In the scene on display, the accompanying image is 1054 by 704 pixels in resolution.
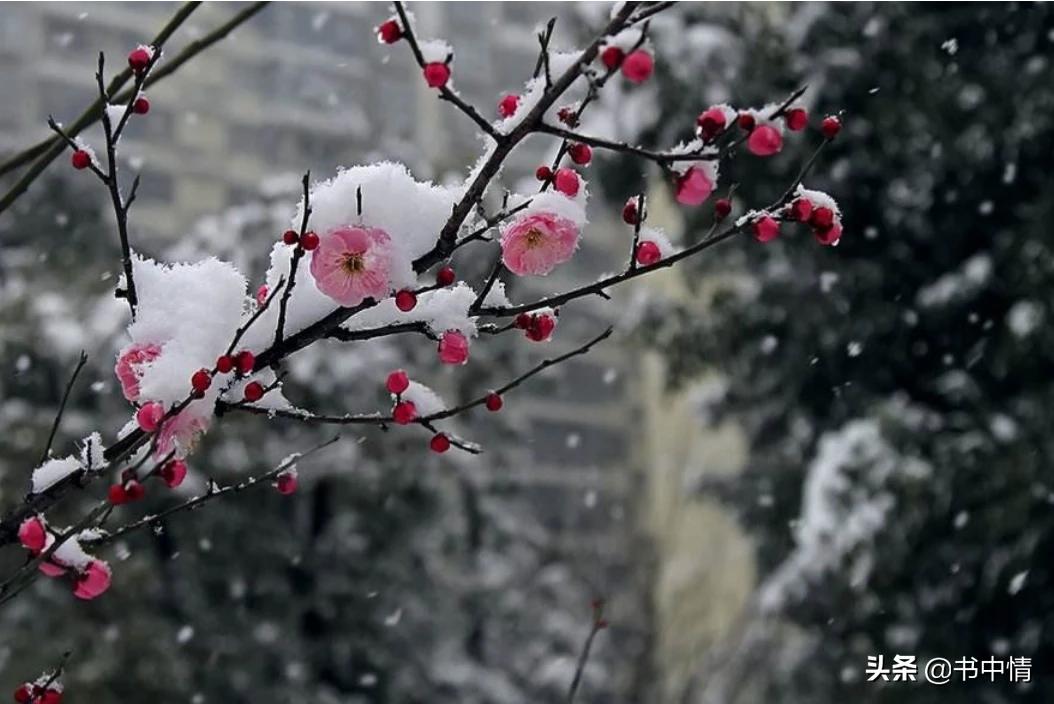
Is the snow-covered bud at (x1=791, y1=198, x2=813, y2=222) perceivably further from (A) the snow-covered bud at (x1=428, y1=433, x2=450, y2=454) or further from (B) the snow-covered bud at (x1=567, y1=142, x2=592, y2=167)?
(A) the snow-covered bud at (x1=428, y1=433, x2=450, y2=454)

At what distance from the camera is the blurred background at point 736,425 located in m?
5.80

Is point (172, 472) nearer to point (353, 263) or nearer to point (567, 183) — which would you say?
point (353, 263)

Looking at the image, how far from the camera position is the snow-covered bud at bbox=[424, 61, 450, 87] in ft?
4.02

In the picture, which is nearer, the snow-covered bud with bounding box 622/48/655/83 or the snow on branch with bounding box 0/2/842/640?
the snow-covered bud with bounding box 622/48/655/83

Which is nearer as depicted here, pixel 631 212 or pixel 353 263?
pixel 353 263

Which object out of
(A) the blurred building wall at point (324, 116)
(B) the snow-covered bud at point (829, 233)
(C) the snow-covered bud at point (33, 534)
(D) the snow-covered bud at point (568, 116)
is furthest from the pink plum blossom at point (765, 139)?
(A) the blurred building wall at point (324, 116)

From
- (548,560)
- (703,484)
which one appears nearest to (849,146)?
(703,484)

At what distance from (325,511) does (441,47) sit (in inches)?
352

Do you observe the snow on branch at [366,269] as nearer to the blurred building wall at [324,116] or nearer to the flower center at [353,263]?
the flower center at [353,263]

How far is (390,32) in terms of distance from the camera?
4.08 feet

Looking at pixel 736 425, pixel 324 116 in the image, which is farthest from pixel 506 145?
pixel 324 116

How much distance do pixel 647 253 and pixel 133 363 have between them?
0.64 metres

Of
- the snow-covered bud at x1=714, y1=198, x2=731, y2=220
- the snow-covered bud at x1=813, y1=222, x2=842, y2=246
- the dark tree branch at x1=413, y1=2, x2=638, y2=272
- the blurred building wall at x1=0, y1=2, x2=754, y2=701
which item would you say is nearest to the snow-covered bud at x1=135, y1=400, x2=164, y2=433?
the dark tree branch at x1=413, y1=2, x2=638, y2=272

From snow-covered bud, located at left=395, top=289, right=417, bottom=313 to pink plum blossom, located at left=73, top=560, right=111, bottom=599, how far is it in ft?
1.63
